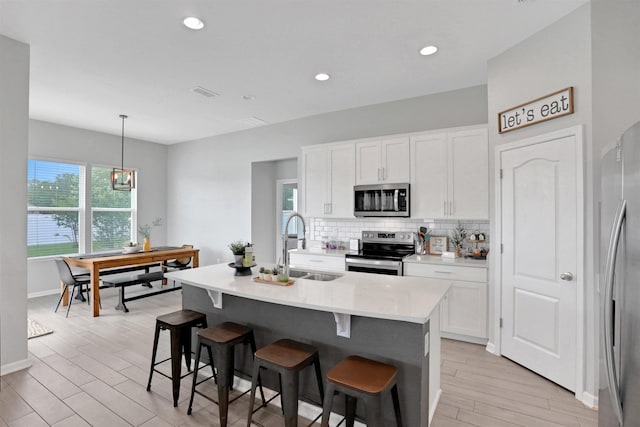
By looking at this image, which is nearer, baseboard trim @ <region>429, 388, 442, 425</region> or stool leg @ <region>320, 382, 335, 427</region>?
stool leg @ <region>320, 382, 335, 427</region>

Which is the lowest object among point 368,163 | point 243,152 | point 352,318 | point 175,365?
point 175,365

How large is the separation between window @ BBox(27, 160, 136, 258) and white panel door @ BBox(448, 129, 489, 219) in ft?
21.5

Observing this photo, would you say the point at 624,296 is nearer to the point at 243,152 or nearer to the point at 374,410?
the point at 374,410

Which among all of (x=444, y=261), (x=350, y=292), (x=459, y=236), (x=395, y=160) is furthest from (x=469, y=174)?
(x=350, y=292)

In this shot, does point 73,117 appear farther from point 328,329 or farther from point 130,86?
point 328,329

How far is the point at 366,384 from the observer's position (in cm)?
164

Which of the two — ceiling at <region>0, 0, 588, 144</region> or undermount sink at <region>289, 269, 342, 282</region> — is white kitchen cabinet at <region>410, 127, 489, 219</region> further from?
undermount sink at <region>289, 269, 342, 282</region>

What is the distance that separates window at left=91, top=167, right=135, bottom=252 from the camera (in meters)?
6.33

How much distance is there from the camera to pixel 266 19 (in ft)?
8.70

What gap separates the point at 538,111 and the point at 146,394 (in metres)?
4.14

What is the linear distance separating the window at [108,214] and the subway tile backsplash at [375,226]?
437cm

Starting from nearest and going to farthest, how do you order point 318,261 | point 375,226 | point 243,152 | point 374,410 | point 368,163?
point 374,410 → point 368,163 → point 318,261 → point 375,226 → point 243,152

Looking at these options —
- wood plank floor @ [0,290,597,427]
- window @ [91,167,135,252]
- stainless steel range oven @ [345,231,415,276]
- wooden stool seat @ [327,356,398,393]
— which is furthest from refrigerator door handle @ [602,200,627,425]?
window @ [91,167,135,252]

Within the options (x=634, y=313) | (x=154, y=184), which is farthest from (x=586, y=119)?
(x=154, y=184)
